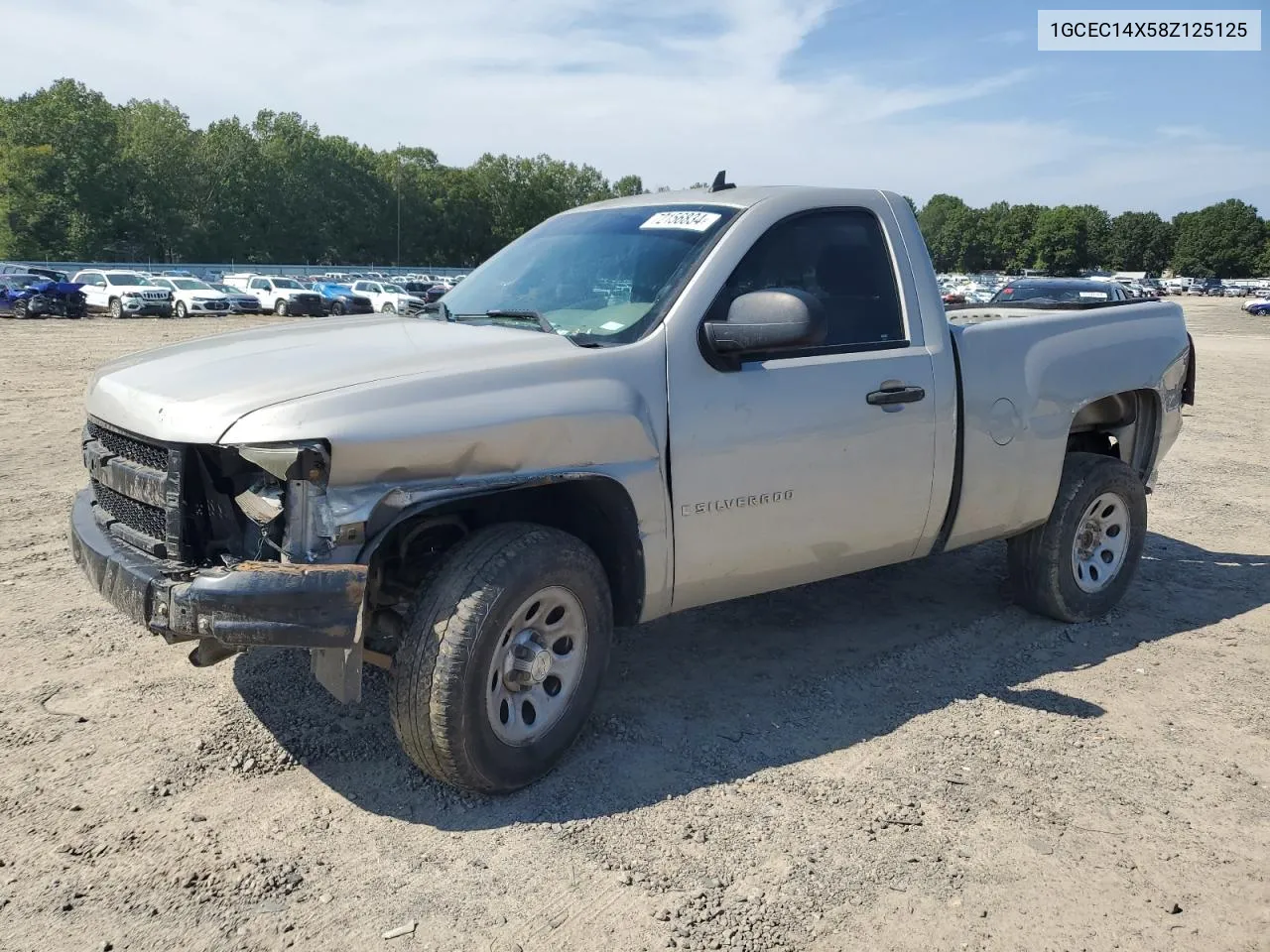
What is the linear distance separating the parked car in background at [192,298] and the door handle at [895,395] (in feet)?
119

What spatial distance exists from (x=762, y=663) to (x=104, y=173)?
83.9 metres

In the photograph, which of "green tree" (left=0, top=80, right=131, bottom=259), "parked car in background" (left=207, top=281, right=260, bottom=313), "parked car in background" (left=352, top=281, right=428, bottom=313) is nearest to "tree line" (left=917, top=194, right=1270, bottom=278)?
"green tree" (left=0, top=80, right=131, bottom=259)

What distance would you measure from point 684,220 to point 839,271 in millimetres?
716

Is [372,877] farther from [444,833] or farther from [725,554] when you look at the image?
[725,554]

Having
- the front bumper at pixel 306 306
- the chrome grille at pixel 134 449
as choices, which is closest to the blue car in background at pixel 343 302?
the front bumper at pixel 306 306

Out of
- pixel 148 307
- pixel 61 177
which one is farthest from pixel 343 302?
pixel 61 177

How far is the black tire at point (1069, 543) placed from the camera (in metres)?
5.10

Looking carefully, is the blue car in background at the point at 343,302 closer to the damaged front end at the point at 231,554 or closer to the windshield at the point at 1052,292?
the windshield at the point at 1052,292

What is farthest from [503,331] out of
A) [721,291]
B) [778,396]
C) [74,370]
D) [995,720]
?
[74,370]

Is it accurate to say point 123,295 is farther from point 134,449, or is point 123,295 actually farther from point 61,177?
point 61,177

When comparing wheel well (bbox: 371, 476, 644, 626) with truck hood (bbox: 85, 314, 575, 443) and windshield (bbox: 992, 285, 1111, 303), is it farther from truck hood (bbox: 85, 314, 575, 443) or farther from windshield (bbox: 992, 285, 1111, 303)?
windshield (bbox: 992, 285, 1111, 303)

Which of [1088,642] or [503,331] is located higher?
[503,331]

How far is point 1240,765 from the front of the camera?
3.86 meters

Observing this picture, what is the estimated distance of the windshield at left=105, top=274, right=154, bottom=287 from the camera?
35625 mm
